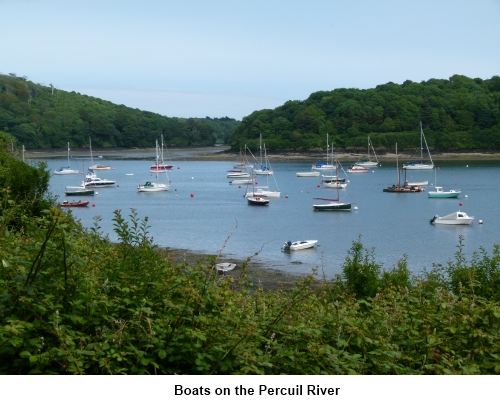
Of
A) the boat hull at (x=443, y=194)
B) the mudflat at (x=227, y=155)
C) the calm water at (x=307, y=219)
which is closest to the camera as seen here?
the calm water at (x=307, y=219)

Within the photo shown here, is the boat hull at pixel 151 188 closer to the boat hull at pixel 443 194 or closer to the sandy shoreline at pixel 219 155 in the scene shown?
the boat hull at pixel 443 194

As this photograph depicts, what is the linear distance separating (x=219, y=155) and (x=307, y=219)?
84.8 meters

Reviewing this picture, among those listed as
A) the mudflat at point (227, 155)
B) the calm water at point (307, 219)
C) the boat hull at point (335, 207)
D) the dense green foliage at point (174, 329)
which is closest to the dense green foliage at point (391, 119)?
the mudflat at point (227, 155)

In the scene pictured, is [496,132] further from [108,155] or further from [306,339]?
[306,339]

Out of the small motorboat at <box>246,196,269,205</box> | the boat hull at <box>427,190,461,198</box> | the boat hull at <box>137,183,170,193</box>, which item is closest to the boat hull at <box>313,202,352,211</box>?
the small motorboat at <box>246,196,269,205</box>

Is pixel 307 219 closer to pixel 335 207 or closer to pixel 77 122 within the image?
pixel 335 207

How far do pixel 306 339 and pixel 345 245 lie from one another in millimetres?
27338

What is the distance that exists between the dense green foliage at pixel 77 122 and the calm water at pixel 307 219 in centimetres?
3756

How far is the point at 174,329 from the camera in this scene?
4094 mm

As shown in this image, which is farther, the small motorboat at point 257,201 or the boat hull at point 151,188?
the boat hull at point 151,188

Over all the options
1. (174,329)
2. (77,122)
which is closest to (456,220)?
(174,329)

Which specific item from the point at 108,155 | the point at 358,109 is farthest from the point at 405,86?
the point at 108,155

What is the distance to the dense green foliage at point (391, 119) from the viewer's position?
377ft

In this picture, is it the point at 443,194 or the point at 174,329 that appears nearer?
the point at 174,329
